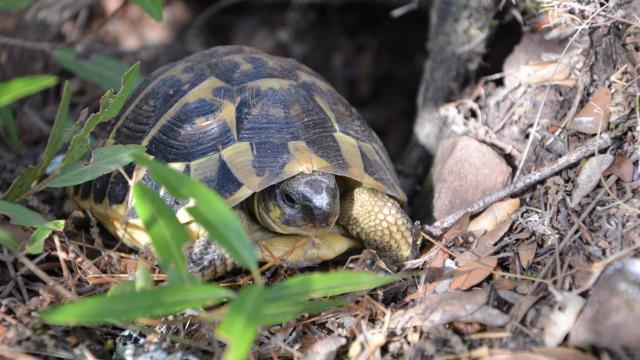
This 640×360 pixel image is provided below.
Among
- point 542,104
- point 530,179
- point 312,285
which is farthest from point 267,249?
point 542,104

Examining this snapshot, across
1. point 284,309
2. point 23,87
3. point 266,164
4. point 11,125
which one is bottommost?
point 284,309

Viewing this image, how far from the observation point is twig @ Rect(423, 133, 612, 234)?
2.62 metres

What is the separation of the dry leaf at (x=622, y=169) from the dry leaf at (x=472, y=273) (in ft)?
1.93

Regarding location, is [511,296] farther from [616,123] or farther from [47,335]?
[47,335]

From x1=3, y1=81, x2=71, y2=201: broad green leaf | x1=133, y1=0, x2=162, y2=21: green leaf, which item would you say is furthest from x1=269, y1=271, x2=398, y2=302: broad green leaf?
x1=133, y1=0, x2=162, y2=21: green leaf

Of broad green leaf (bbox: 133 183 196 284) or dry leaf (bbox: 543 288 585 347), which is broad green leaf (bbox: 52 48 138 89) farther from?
dry leaf (bbox: 543 288 585 347)

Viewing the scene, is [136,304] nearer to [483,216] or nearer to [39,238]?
[39,238]

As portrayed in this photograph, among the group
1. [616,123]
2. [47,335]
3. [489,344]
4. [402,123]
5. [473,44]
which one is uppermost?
[473,44]

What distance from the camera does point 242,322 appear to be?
1590 millimetres

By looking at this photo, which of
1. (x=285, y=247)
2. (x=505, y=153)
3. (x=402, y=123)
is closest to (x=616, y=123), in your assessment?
(x=505, y=153)

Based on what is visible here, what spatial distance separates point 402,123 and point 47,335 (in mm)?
3817

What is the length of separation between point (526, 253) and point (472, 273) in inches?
8.9

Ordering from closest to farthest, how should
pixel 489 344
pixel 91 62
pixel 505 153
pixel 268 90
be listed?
pixel 489 344, pixel 268 90, pixel 505 153, pixel 91 62

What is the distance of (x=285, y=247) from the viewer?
9.18 ft
